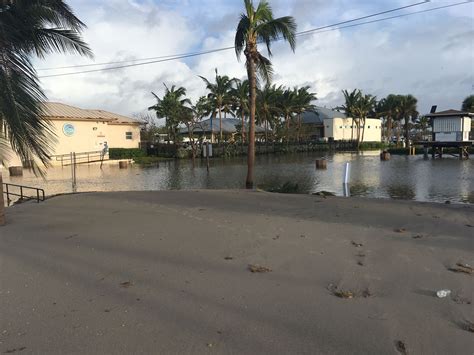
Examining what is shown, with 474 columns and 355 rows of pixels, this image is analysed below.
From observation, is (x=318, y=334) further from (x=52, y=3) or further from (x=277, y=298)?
(x=52, y=3)

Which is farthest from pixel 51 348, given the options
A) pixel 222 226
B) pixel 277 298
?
pixel 222 226

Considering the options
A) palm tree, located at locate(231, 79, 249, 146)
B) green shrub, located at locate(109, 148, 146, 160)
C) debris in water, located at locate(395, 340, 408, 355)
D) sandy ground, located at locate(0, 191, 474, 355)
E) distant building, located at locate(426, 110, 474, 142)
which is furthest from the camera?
palm tree, located at locate(231, 79, 249, 146)

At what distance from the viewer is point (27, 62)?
24.8 ft

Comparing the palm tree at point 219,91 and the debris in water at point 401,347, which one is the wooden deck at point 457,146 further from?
the debris in water at point 401,347

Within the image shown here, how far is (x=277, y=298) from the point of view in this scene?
→ 4.55 m

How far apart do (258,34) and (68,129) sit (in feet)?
93.0

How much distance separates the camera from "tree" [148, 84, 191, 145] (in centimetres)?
4966

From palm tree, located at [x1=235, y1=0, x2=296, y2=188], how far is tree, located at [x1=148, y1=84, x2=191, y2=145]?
3232 cm

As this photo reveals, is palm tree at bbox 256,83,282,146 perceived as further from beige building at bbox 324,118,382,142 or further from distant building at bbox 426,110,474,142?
distant building at bbox 426,110,474,142

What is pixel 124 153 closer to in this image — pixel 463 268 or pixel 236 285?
pixel 236 285

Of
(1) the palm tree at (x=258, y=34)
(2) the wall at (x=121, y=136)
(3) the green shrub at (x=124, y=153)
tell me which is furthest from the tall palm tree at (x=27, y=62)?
(2) the wall at (x=121, y=136)

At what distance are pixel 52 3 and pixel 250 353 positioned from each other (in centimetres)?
813

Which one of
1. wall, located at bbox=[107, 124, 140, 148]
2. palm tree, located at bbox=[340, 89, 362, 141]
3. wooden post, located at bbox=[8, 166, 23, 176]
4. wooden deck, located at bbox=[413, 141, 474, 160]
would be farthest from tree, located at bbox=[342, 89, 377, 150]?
wooden post, located at bbox=[8, 166, 23, 176]

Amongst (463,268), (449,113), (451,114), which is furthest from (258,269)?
(449,113)
